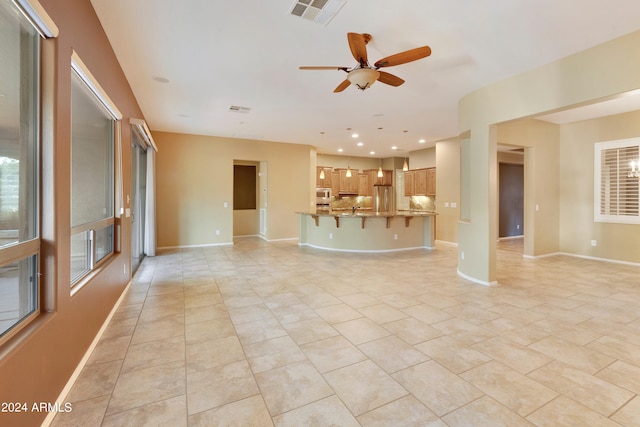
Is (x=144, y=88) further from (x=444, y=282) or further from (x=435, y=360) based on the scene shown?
(x=444, y=282)

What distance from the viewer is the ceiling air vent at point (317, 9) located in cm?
247

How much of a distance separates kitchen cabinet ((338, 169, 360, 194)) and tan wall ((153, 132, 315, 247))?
2.60m

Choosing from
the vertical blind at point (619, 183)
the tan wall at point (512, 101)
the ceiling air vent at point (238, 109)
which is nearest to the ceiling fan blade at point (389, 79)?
the tan wall at point (512, 101)

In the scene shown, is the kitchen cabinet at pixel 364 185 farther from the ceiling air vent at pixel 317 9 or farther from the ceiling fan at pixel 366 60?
the ceiling air vent at pixel 317 9

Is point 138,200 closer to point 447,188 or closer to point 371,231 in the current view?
point 371,231

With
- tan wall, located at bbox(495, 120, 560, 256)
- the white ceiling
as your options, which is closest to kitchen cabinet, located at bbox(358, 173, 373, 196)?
tan wall, located at bbox(495, 120, 560, 256)

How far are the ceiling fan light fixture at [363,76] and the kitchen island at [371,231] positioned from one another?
13.8ft

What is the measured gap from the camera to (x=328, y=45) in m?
3.18

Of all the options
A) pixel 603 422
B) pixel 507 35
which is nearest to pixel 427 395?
pixel 603 422

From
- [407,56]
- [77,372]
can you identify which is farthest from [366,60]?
[77,372]

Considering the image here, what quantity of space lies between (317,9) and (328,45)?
0.62m

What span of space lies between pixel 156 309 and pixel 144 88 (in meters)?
3.33

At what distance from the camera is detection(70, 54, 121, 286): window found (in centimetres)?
244

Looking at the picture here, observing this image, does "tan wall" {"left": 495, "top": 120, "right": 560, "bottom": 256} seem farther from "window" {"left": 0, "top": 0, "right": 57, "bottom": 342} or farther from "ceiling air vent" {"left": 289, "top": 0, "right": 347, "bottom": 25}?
"window" {"left": 0, "top": 0, "right": 57, "bottom": 342}
